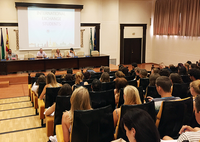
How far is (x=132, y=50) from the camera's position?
1358cm

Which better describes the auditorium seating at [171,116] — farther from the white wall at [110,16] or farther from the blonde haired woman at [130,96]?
the white wall at [110,16]

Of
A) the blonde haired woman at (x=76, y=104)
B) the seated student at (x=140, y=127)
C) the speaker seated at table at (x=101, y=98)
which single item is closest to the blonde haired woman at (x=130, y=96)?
the blonde haired woman at (x=76, y=104)

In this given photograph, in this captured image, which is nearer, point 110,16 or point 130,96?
point 130,96

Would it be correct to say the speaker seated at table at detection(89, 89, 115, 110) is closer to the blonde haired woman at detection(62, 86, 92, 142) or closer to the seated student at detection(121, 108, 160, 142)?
the blonde haired woman at detection(62, 86, 92, 142)

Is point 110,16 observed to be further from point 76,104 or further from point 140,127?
point 140,127

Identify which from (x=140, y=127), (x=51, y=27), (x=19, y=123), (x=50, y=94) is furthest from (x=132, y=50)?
(x=140, y=127)

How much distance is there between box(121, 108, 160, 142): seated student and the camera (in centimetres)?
135

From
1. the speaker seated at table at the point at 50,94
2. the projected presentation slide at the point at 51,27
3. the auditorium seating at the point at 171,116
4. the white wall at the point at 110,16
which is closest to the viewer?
the auditorium seating at the point at 171,116

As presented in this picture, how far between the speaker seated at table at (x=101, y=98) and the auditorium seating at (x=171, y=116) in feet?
2.98

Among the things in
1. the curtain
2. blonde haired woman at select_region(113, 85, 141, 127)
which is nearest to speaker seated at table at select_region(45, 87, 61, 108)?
blonde haired woman at select_region(113, 85, 141, 127)

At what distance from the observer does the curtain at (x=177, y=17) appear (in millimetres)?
10406

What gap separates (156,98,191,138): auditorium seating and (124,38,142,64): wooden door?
1088cm

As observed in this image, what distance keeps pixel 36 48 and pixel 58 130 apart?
8.86 m

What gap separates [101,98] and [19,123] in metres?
2.20
